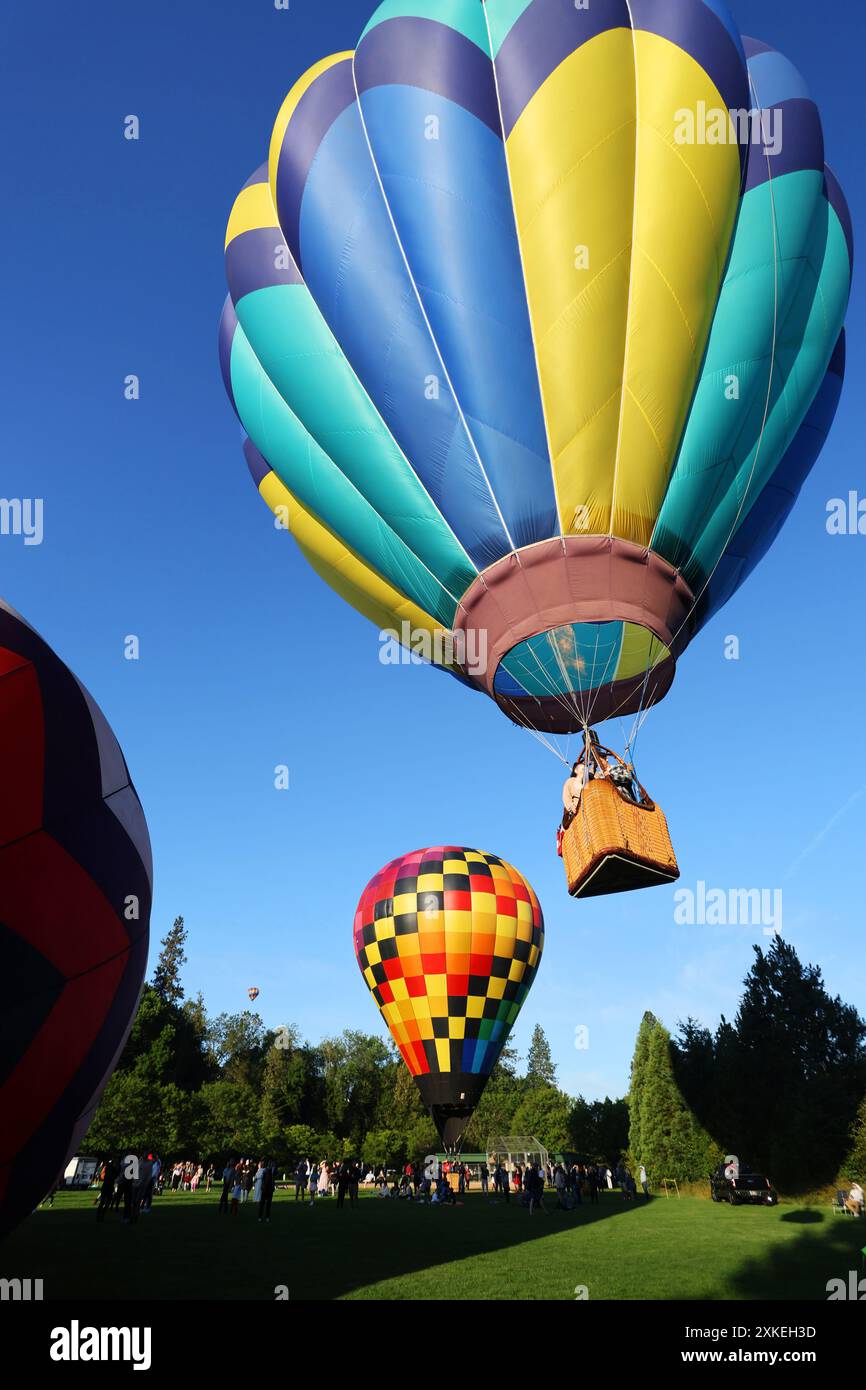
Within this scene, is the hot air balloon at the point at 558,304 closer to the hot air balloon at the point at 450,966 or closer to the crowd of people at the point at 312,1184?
the crowd of people at the point at 312,1184

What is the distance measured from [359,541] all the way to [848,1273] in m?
9.73

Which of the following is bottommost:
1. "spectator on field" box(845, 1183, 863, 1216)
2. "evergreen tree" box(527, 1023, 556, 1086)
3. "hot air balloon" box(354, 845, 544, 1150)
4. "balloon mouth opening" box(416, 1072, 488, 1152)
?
"evergreen tree" box(527, 1023, 556, 1086)

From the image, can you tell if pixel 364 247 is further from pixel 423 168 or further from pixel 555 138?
pixel 555 138

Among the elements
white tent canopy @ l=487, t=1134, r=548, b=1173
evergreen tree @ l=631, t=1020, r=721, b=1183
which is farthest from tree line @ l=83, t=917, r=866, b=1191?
white tent canopy @ l=487, t=1134, r=548, b=1173

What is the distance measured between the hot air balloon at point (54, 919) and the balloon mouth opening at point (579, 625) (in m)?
5.95

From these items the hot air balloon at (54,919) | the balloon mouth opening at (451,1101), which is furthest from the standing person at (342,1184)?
the hot air balloon at (54,919)

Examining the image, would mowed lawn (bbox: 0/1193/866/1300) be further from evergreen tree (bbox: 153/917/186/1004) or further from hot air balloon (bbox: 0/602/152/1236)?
evergreen tree (bbox: 153/917/186/1004)

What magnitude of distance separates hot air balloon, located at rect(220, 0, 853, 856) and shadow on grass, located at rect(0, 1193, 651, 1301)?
6.16 metres

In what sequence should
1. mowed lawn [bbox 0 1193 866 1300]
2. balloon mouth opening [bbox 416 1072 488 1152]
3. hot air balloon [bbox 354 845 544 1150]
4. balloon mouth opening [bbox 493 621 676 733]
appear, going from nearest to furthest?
mowed lawn [bbox 0 1193 866 1300] < balloon mouth opening [bbox 493 621 676 733] < balloon mouth opening [bbox 416 1072 488 1152] < hot air balloon [bbox 354 845 544 1150]

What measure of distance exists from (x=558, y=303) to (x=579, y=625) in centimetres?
357

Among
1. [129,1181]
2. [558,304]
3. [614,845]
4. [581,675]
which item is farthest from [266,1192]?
[558,304]

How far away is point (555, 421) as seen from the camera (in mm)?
10000

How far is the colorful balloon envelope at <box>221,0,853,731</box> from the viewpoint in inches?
390

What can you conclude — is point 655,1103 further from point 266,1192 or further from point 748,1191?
point 266,1192
